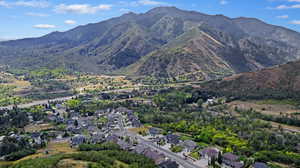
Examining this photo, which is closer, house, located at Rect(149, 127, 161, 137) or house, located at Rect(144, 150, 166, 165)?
house, located at Rect(144, 150, 166, 165)

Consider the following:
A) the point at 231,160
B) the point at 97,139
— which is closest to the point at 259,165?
the point at 231,160

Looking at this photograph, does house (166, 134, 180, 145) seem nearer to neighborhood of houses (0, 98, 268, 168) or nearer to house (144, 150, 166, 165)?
neighborhood of houses (0, 98, 268, 168)

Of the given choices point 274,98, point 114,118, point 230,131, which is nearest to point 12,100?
point 114,118

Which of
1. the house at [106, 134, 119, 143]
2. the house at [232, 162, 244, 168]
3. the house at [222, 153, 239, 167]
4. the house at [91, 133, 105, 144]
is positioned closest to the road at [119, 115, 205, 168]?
the house at [222, 153, 239, 167]

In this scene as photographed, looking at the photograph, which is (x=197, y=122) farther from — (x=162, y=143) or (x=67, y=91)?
(x=67, y=91)

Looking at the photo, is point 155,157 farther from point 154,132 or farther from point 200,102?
point 200,102

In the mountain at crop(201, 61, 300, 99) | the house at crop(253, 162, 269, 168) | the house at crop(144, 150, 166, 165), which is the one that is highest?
the mountain at crop(201, 61, 300, 99)

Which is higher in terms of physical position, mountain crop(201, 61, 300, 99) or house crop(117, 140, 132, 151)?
mountain crop(201, 61, 300, 99)

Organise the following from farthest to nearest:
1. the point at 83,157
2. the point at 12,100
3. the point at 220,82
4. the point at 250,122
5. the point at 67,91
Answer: the point at 67,91, the point at 220,82, the point at 12,100, the point at 250,122, the point at 83,157
